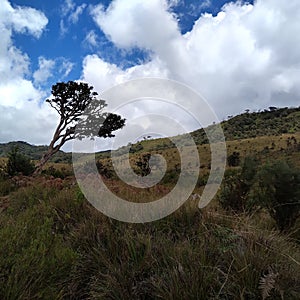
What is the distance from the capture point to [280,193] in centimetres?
652

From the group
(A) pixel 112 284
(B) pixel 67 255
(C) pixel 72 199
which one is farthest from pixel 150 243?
(C) pixel 72 199

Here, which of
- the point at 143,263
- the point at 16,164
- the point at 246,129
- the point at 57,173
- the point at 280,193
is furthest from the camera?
the point at 246,129

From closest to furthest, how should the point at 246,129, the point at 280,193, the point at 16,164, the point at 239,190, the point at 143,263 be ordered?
the point at 143,263 < the point at 280,193 < the point at 239,190 < the point at 16,164 < the point at 246,129

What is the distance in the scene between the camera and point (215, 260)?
10.3 ft

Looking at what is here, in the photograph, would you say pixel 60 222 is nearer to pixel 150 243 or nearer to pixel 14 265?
pixel 150 243

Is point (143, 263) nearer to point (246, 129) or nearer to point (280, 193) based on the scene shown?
point (280, 193)

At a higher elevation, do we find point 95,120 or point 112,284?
point 95,120

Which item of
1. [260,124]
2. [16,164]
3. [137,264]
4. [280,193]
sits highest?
[260,124]

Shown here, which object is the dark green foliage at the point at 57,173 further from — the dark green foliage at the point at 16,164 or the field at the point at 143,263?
the field at the point at 143,263

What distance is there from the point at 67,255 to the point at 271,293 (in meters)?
1.71

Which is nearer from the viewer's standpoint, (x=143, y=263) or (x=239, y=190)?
(x=143, y=263)

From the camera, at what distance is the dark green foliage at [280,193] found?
617 centimetres

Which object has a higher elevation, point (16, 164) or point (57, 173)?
point (16, 164)

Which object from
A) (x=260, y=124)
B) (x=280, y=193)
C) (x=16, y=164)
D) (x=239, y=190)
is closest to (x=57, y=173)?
(x=16, y=164)
